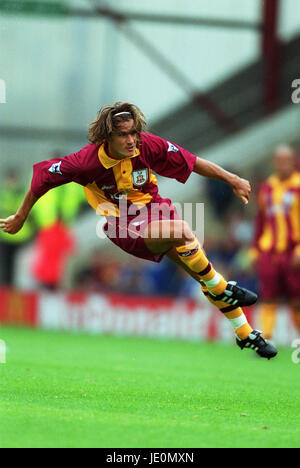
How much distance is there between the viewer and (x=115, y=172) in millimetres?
6777

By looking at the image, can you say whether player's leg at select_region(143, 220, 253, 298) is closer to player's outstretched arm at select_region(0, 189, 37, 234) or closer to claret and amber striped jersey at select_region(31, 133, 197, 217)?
claret and amber striped jersey at select_region(31, 133, 197, 217)

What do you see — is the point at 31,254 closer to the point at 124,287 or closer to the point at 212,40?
the point at 124,287

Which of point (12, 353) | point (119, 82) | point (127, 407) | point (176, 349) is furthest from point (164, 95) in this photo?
point (127, 407)

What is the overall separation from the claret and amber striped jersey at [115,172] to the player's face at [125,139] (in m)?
0.10

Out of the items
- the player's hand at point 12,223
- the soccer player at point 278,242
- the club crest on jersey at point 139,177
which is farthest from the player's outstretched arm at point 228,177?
the soccer player at point 278,242

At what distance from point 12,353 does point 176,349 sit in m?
2.57

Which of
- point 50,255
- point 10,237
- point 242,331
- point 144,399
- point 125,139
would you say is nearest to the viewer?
point 144,399

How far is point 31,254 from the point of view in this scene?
648 inches

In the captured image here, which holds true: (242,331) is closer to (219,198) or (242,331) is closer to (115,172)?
(115,172)

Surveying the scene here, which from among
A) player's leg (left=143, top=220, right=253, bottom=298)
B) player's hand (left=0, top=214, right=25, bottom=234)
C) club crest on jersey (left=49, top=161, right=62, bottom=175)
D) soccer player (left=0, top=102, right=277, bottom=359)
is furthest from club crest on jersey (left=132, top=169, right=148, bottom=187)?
player's hand (left=0, top=214, right=25, bottom=234)

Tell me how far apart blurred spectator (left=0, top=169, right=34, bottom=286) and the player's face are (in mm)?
9568

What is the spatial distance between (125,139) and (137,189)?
1.57 ft

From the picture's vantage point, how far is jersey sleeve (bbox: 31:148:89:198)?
666cm

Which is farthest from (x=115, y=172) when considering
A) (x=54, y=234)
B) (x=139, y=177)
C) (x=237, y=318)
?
(x=54, y=234)
